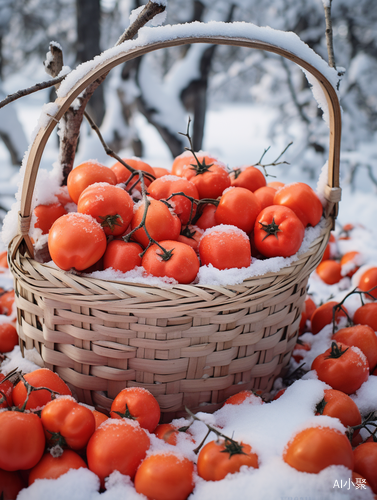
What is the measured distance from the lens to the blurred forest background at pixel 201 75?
10.5 feet

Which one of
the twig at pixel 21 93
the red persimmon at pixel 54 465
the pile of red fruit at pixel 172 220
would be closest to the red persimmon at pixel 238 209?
the pile of red fruit at pixel 172 220

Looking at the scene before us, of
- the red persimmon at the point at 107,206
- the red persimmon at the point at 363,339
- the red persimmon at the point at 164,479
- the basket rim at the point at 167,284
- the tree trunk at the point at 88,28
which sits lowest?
the red persimmon at the point at 164,479

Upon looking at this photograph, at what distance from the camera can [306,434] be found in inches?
25.3

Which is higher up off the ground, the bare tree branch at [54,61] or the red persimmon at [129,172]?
the bare tree branch at [54,61]

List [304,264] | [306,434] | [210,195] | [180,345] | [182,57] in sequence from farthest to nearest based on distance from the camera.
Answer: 1. [182,57]
2. [210,195]
3. [304,264]
4. [180,345]
5. [306,434]

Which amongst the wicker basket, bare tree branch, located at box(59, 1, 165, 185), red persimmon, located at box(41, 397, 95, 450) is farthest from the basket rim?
bare tree branch, located at box(59, 1, 165, 185)

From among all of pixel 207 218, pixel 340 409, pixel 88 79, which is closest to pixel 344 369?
pixel 340 409

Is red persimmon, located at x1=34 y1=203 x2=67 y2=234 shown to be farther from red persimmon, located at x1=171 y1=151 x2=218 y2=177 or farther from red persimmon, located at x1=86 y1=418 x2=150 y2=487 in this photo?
red persimmon, located at x1=86 y1=418 x2=150 y2=487

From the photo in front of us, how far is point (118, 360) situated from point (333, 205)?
694 millimetres

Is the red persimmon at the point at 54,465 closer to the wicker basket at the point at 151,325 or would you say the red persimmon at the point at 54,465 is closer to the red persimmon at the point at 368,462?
the wicker basket at the point at 151,325

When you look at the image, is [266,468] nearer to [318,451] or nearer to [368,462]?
[318,451]

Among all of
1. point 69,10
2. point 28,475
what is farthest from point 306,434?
point 69,10

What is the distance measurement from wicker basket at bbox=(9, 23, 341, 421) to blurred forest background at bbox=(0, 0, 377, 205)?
76.0 inches

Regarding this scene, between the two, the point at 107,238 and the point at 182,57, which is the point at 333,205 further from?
the point at 182,57
